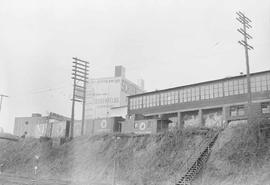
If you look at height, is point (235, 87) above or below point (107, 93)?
below

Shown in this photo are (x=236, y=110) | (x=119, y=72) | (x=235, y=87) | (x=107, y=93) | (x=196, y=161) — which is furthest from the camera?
(x=107, y=93)

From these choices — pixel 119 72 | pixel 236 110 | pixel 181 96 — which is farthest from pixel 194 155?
pixel 119 72

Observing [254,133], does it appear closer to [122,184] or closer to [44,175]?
[122,184]

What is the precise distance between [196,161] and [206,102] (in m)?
35.7

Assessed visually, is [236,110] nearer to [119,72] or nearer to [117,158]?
[117,158]

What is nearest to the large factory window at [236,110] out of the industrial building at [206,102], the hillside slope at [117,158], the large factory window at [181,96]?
the industrial building at [206,102]

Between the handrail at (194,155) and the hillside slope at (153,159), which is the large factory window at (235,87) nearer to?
the hillside slope at (153,159)

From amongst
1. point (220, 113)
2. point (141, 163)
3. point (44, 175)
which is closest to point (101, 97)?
point (220, 113)

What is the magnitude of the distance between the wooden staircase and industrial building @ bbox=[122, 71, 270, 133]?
44.4 ft

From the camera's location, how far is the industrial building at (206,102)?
57.9 metres

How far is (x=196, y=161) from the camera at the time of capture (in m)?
31.6

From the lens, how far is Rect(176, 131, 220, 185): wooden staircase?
98.7 ft

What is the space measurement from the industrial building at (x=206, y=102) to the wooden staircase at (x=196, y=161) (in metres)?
13.5

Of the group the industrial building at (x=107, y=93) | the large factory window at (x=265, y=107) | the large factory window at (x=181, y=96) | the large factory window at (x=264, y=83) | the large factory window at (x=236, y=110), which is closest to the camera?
the large factory window at (x=265, y=107)
